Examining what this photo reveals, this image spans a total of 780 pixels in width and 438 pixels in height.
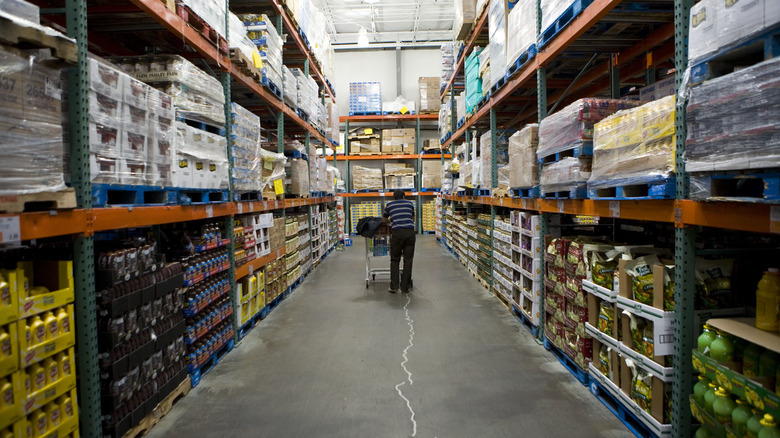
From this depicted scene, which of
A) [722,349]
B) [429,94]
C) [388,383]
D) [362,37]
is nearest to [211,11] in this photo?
[388,383]

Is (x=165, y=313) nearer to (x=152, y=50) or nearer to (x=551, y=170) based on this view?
(x=152, y=50)

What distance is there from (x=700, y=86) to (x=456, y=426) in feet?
8.50

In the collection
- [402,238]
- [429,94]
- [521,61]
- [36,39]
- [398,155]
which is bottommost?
[402,238]

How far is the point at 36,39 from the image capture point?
6.81 ft

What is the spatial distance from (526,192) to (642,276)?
9.12 ft

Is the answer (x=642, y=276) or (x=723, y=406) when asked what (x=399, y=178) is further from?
(x=723, y=406)

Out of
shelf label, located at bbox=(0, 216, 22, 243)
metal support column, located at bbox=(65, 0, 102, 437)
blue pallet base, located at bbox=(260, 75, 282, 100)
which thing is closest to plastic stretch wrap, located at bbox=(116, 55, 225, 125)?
metal support column, located at bbox=(65, 0, 102, 437)

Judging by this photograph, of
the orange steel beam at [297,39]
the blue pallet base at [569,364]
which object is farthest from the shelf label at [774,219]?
the orange steel beam at [297,39]

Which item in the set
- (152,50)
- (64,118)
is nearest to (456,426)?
(64,118)

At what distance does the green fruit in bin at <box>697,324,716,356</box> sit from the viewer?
2.34 meters

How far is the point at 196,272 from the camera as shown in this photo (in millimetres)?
4031

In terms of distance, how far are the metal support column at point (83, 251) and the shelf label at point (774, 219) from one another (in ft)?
11.6

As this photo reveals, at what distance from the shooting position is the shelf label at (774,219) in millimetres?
1877

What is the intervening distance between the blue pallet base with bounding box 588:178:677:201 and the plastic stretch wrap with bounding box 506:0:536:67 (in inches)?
83.3
